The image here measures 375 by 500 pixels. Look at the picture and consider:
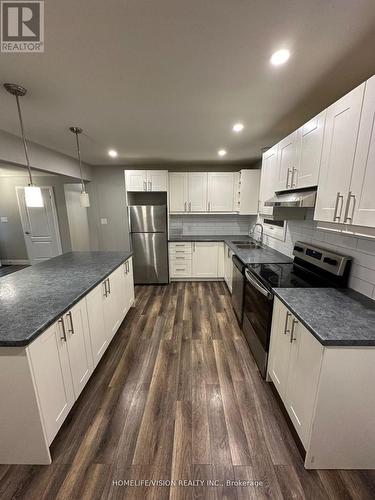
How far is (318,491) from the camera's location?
1120 mm

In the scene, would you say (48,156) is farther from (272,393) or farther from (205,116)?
(272,393)

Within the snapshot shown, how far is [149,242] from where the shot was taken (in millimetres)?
3953

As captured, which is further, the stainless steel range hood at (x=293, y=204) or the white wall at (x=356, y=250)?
the stainless steel range hood at (x=293, y=204)

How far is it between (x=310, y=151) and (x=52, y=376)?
249cm

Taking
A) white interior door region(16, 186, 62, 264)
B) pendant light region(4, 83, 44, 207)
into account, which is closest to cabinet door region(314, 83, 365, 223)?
pendant light region(4, 83, 44, 207)

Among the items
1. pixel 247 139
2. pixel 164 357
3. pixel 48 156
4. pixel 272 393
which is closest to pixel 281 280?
pixel 272 393

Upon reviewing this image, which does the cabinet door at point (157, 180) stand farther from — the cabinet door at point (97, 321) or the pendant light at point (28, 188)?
the cabinet door at point (97, 321)

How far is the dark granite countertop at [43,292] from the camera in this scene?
113cm

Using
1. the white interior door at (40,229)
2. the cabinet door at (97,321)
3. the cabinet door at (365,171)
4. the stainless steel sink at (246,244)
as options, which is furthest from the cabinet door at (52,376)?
the white interior door at (40,229)

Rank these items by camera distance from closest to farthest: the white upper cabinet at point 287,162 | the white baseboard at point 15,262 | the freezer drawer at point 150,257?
1. the white upper cabinet at point 287,162
2. the freezer drawer at point 150,257
3. the white baseboard at point 15,262

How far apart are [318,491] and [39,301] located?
6.84 feet

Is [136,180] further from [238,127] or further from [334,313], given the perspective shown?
[334,313]

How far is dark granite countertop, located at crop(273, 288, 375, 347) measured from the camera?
40.5 inches

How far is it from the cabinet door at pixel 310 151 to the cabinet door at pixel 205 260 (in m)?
2.31
